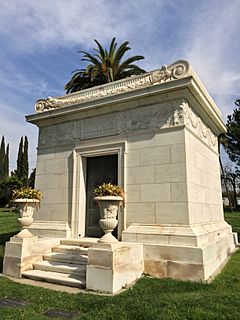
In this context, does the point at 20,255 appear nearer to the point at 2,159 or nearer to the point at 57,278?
the point at 57,278

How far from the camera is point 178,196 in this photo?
7.27 meters

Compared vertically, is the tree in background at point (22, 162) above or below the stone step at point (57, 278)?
above

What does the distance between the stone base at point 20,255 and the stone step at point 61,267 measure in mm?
242

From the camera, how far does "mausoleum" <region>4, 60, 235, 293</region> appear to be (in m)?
6.52

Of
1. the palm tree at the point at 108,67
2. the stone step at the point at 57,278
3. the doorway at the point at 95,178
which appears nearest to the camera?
the stone step at the point at 57,278

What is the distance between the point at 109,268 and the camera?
18.4ft

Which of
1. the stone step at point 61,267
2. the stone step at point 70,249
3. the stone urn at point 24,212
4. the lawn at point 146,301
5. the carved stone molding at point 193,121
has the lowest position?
the lawn at point 146,301

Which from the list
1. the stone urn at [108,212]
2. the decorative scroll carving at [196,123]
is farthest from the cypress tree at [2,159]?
the stone urn at [108,212]

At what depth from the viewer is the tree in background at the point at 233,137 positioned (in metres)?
34.0

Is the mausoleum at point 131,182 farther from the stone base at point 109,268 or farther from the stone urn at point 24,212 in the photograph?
the stone urn at point 24,212

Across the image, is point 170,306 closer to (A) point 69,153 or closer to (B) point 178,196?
(B) point 178,196

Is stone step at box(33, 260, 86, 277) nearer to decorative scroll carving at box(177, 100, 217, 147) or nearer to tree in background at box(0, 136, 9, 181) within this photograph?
decorative scroll carving at box(177, 100, 217, 147)

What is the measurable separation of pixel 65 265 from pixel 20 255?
1.20 metres

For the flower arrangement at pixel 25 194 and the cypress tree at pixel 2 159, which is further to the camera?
the cypress tree at pixel 2 159
